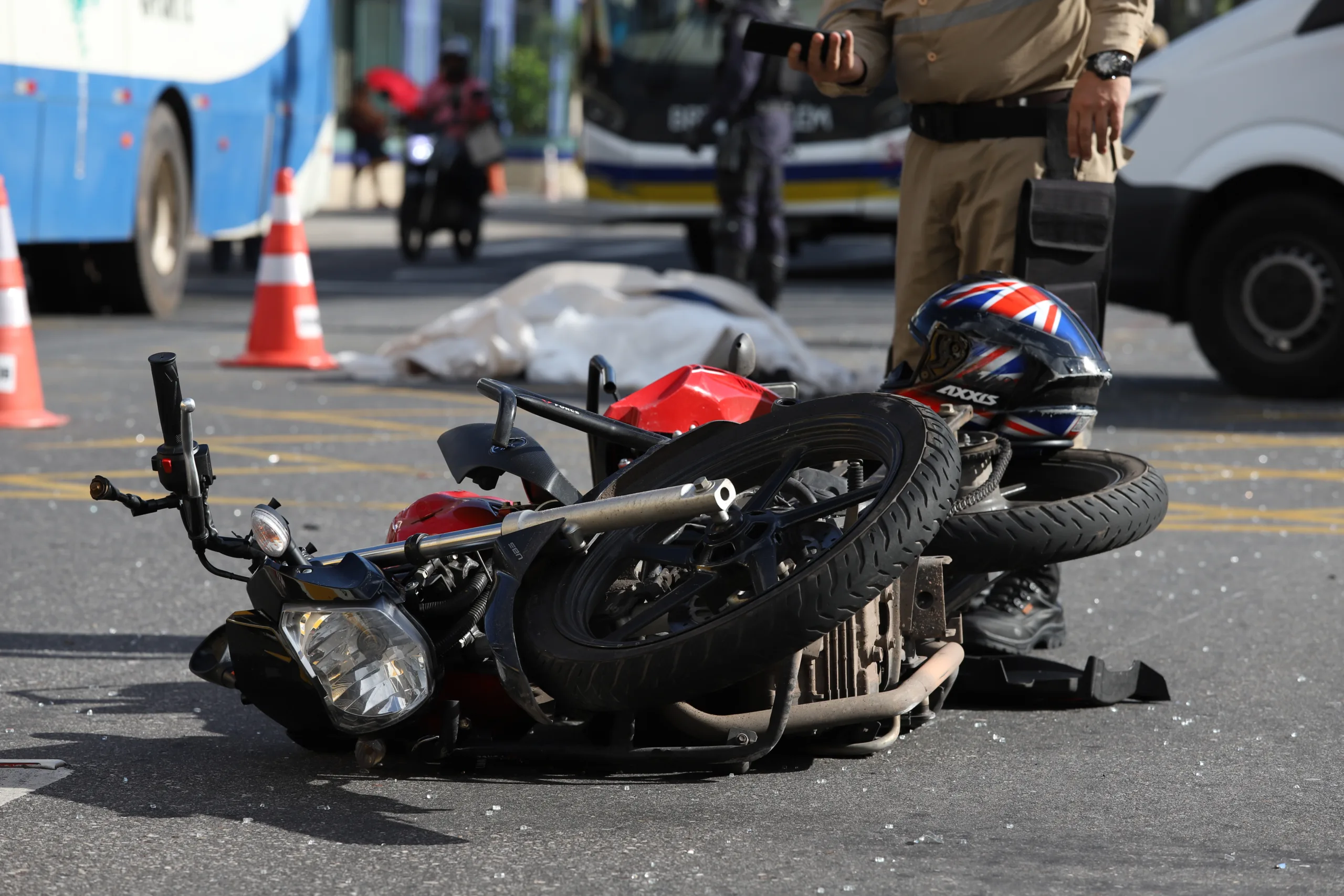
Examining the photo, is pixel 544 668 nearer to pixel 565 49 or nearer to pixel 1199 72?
pixel 1199 72

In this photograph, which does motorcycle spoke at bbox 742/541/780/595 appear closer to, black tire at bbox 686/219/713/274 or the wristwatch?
the wristwatch

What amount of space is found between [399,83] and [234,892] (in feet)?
96.3

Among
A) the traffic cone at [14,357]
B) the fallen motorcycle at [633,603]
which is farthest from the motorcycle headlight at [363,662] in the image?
the traffic cone at [14,357]

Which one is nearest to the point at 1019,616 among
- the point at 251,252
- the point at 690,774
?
the point at 690,774

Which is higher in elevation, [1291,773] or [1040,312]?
[1040,312]

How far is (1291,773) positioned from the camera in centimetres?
341

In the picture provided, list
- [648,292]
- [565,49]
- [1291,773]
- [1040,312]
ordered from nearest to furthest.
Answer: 1. [1291,773]
2. [1040,312]
3. [648,292]
4. [565,49]

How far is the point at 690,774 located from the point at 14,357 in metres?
5.19

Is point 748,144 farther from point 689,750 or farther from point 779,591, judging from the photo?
point 779,591

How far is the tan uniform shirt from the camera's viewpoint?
4418 millimetres

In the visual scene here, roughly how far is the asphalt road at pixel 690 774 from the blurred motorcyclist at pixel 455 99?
1278 cm

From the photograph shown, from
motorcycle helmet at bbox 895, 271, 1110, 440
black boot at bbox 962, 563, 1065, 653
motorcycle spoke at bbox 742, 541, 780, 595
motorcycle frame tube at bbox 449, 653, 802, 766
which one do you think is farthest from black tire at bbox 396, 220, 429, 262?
motorcycle spoke at bbox 742, 541, 780, 595

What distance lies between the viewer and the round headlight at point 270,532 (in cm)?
314

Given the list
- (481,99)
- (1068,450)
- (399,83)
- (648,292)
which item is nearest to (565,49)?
(399,83)
